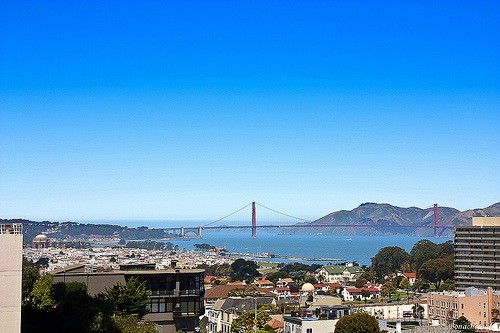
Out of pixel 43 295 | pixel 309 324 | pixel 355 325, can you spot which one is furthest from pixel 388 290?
pixel 43 295

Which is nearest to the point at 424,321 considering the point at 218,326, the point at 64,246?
the point at 218,326

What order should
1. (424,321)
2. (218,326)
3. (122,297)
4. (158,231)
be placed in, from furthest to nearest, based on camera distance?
(158,231) → (424,321) → (218,326) → (122,297)

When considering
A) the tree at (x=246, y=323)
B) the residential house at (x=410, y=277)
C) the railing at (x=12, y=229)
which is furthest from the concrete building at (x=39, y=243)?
the railing at (x=12, y=229)

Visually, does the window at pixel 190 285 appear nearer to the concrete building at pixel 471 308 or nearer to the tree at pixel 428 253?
the concrete building at pixel 471 308

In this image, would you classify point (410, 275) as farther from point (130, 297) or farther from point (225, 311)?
point (130, 297)

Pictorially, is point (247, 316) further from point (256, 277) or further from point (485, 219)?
Result: point (256, 277)

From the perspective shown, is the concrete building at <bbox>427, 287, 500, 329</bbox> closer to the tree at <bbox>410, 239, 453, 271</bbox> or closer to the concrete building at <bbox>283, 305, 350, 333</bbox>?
the concrete building at <bbox>283, 305, 350, 333</bbox>

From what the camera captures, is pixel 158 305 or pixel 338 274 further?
pixel 338 274
